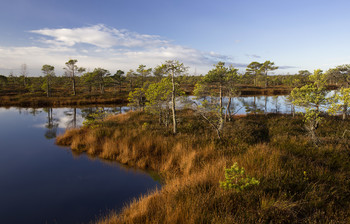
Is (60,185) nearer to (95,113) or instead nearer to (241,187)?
(241,187)

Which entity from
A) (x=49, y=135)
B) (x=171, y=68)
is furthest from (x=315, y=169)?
(x=49, y=135)

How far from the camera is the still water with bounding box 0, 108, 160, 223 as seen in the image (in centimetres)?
656

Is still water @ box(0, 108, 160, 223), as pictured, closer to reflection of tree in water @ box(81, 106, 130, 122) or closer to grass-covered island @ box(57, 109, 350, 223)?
grass-covered island @ box(57, 109, 350, 223)

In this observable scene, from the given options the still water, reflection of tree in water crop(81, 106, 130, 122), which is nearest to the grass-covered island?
the still water

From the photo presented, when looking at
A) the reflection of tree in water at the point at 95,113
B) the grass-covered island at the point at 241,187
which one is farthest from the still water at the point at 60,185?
the reflection of tree in water at the point at 95,113

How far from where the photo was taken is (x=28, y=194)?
25.7 feet

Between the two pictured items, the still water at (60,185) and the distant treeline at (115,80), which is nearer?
the still water at (60,185)

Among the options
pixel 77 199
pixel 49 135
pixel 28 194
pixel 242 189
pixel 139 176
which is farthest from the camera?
pixel 49 135

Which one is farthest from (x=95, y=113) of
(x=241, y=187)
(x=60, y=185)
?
(x=241, y=187)

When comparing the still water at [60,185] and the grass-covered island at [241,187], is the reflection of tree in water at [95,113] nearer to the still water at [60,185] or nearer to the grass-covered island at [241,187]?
the still water at [60,185]

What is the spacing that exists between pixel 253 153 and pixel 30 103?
158ft

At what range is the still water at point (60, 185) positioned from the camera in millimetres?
6562

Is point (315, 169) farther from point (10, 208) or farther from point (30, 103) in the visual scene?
point (30, 103)

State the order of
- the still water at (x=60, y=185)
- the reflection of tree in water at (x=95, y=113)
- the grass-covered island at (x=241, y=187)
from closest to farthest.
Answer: the grass-covered island at (x=241, y=187) → the still water at (x=60, y=185) → the reflection of tree in water at (x=95, y=113)
